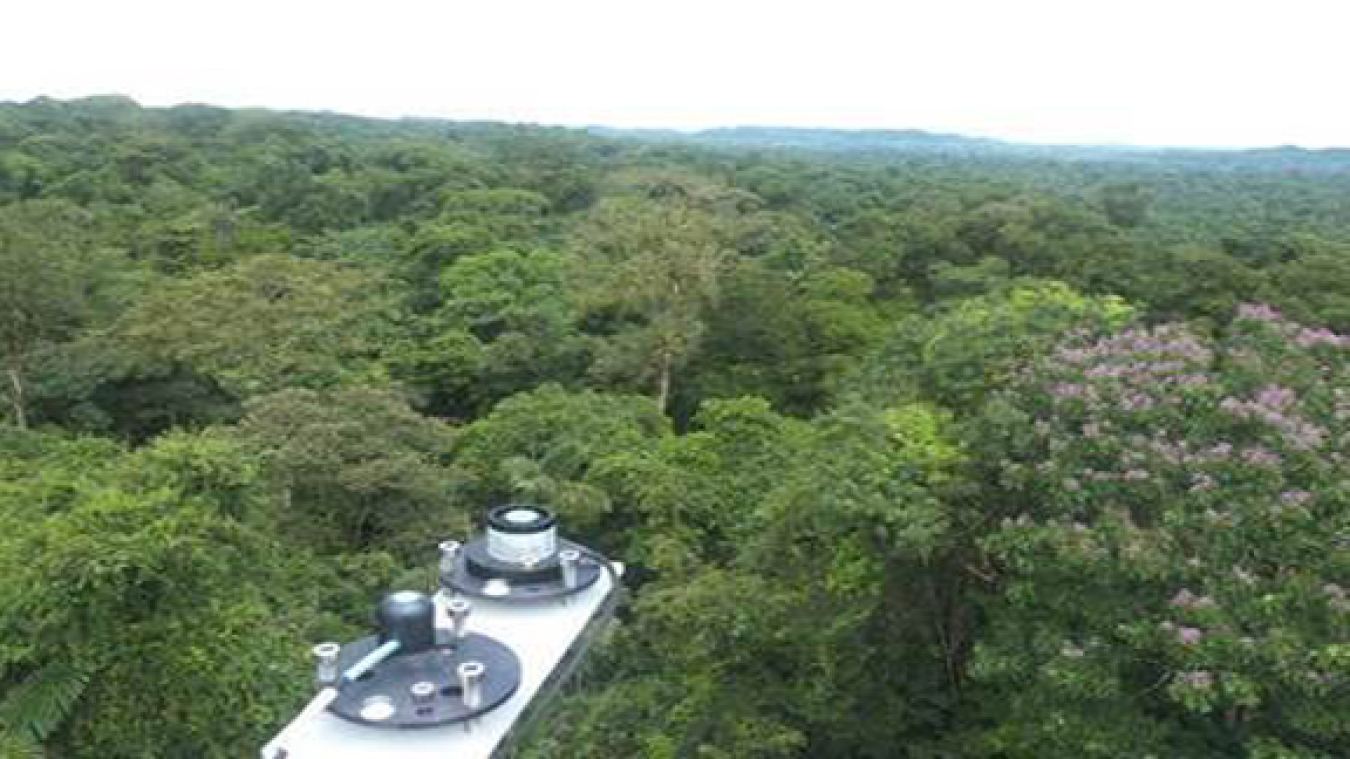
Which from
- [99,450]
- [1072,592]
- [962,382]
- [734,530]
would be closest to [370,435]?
[99,450]

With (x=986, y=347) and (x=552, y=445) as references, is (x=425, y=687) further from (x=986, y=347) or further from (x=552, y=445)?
(x=552, y=445)

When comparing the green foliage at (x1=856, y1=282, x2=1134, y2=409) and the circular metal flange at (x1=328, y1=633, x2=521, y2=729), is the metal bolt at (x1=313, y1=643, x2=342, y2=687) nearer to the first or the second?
the circular metal flange at (x1=328, y1=633, x2=521, y2=729)

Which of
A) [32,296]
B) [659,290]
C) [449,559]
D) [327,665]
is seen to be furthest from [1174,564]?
[32,296]

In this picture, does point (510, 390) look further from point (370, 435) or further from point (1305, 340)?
point (1305, 340)

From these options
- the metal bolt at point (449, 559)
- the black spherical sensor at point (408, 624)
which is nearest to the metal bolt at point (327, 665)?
the black spherical sensor at point (408, 624)

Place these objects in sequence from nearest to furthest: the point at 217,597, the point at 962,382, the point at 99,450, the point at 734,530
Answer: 1. the point at 217,597
2. the point at 962,382
3. the point at 734,530
4. the point at 99,450

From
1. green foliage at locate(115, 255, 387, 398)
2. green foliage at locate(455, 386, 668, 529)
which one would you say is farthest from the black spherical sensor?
green foliage at locate(115, 255, 387, 398)

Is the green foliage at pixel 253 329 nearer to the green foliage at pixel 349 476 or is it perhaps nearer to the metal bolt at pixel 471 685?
the green foliage at pixel 349 476
